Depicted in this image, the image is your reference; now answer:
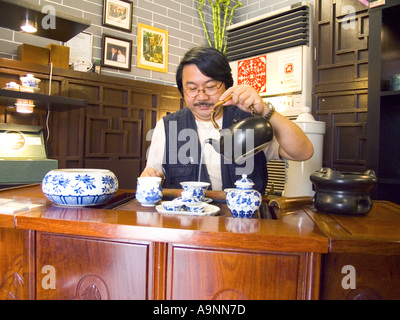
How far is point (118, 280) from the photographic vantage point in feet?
3.79

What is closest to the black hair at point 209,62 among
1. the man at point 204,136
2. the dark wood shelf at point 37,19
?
the man at point 204,136

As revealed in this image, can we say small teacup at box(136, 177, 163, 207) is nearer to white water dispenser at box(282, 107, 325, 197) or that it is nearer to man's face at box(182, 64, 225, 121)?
man's face at box(182, 64, 225, 121)

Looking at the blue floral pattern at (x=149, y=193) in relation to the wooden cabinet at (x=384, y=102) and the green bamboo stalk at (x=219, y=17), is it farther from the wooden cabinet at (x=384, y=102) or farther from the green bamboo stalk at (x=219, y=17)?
the green bamboo stalk at (x=219, y=17)

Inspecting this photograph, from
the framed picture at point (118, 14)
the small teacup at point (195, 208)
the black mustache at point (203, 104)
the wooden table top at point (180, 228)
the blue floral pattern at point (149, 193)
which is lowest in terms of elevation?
the wooden table top at point (180, 228)

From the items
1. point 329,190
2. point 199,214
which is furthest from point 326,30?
point 199,214

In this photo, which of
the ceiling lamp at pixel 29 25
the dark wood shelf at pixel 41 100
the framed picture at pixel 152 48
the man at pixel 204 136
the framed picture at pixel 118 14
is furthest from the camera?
the framed picture at pixel 152 48

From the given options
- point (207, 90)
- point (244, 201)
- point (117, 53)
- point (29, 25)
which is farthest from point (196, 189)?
point (117, 53)

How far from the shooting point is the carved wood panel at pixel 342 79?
3234 mm

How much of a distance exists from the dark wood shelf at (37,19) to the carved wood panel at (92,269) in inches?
72.3

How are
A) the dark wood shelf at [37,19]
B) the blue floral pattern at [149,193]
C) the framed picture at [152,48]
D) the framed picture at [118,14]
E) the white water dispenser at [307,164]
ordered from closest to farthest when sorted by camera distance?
the blue floral pattern at [149,193] → the dark wood shelf at [37,19] → the white water dispenser at [307,164] → the framed picture at [118,14] → the framed picture at [152,48]

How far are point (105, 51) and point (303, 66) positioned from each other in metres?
2.08

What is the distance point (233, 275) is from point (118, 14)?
337 cm

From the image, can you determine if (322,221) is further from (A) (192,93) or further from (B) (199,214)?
(A) (192,93)

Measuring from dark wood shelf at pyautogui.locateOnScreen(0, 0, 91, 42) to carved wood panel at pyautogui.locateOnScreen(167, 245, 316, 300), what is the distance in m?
2.12
